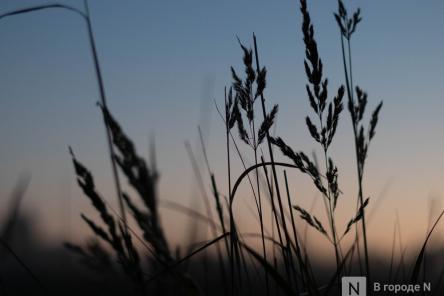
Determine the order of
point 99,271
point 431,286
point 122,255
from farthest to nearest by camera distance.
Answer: point 431,286
point 99,271
point 122,255

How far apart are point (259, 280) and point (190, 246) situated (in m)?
0.32

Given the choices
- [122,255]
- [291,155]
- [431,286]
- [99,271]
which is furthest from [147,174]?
[431,286]

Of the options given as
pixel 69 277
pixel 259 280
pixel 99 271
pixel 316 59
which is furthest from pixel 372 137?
pixel 69 277

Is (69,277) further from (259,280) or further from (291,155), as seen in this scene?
(291,155)

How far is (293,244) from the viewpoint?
2.03m

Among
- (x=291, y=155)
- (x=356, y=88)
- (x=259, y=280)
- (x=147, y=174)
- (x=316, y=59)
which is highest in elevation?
(x=316, y=59)

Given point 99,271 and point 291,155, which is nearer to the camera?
point 99,271

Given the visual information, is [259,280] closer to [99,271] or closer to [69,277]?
[99,271]

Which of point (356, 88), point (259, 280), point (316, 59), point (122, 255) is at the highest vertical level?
point (316, 59)

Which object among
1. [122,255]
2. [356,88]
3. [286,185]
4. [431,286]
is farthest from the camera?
[431,286]

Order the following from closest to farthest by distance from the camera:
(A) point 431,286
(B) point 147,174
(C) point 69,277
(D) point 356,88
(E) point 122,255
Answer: (B) point 147,174 → (E) point 122,255 → (D) point 356,88 → (A) point 431,286 → (C) point 69,277

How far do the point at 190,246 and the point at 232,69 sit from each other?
29.7 inches

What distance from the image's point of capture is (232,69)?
7.38 ft

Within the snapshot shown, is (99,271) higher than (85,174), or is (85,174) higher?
(85,174)
